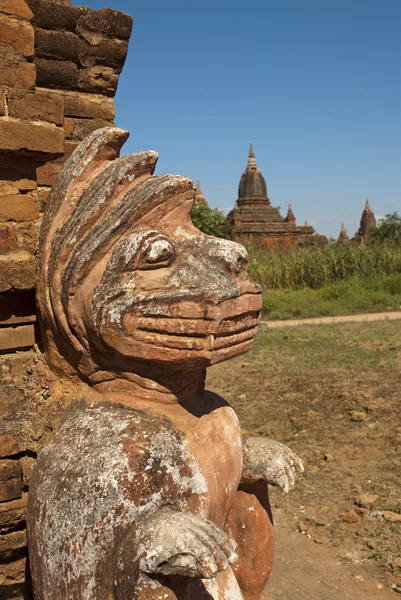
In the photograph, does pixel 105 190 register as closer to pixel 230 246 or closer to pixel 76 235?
pixel 76 235

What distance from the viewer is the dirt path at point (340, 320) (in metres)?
13.0

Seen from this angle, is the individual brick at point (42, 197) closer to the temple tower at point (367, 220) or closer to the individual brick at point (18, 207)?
the individual brick at point (18, 207)

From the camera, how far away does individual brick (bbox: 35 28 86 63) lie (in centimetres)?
304

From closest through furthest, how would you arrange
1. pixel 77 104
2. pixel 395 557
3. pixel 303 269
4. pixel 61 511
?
pixel 61 511
pixel 77 104
pixel 395 557
pixel 303 269

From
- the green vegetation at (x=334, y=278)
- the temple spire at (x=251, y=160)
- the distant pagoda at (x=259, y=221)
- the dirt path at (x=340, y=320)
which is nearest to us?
the dirt path at (x=340, y=320)

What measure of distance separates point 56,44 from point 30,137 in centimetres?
109

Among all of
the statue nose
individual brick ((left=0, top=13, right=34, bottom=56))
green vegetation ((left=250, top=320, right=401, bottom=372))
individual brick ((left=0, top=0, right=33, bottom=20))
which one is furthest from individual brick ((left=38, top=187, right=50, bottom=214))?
green vegetation ((left=250, top=320, right=401, bottom=372))

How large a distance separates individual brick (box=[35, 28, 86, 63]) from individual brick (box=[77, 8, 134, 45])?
162 mm

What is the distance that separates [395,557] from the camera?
3857mm

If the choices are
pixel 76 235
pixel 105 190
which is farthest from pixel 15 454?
pixel 105 190

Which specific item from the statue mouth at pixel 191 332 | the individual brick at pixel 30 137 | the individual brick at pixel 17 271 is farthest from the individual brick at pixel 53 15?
the statue mouth at pixel 191 332

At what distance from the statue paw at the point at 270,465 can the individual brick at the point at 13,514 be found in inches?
33.3

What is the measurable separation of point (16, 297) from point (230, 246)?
0.89 m

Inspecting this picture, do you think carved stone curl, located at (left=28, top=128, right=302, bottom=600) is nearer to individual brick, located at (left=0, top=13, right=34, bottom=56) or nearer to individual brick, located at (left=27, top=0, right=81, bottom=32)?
individual brick, located at (left=0, top=13, right=34, bottom=56)
